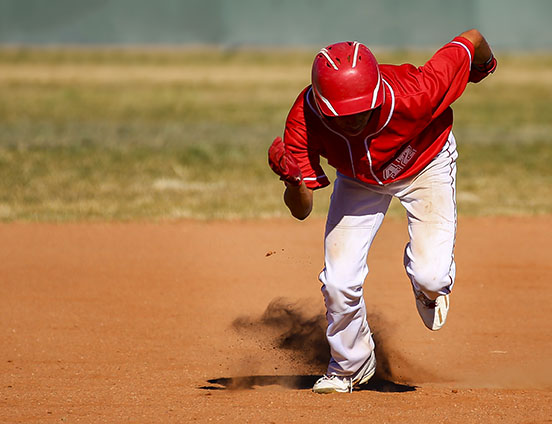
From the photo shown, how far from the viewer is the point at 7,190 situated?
11.3 meters

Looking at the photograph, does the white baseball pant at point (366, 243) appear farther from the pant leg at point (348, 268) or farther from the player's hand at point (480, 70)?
the player's hand at point (480, 70)

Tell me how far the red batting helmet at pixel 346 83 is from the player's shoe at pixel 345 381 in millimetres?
1540

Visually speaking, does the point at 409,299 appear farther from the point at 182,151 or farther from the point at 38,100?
the point at 38,100

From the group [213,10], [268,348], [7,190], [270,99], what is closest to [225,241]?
[268,348]

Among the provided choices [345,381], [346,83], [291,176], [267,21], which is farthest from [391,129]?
[267,21]

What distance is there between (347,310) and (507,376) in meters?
1.28

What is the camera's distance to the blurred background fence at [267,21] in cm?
3125

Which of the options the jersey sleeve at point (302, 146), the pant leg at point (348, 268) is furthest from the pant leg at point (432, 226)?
the jersey sleeve at point (302, 146)

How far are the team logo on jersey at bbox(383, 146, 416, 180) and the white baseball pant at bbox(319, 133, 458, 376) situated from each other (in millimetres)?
118

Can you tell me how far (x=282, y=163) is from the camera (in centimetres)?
418

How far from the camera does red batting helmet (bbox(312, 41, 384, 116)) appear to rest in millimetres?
4145

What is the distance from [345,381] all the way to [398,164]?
124 centimetres

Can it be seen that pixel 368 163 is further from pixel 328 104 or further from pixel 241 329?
pixel 241 329

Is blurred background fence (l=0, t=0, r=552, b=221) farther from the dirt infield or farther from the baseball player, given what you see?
the baseball player
